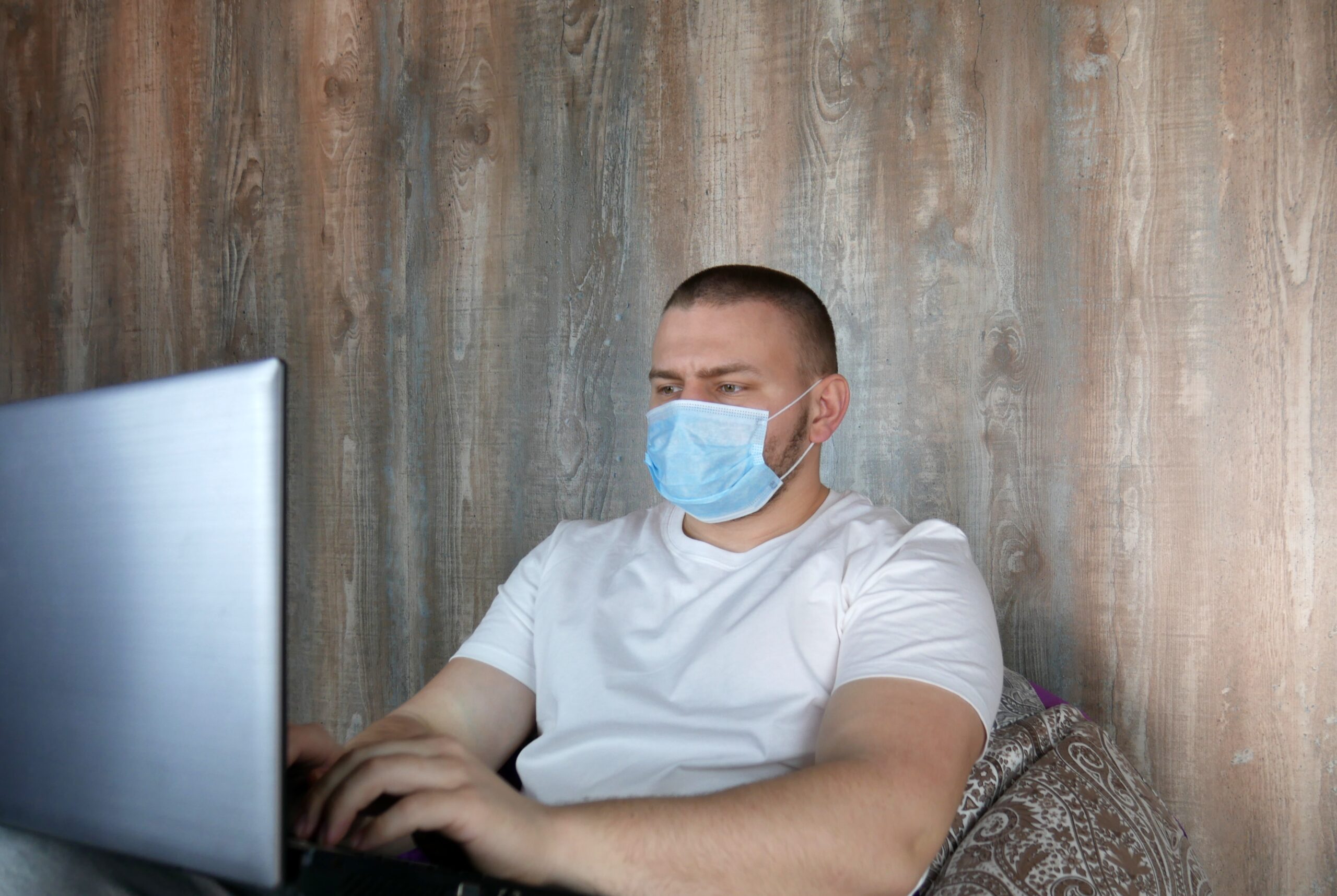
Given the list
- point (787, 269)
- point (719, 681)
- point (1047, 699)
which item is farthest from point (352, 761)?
point (787, 269)

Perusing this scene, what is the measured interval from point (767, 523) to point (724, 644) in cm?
25

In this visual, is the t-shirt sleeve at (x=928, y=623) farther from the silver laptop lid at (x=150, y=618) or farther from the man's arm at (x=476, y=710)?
the silver laptop lid at (x=150, y=618)

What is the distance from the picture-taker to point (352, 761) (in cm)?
74

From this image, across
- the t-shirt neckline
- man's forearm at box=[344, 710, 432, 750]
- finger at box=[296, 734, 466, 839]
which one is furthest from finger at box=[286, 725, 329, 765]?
the t-shirt neckline

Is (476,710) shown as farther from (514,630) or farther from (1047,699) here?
(1047,699)

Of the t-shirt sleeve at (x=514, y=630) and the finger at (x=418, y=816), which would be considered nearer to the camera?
the finger at (x=418, y=816)

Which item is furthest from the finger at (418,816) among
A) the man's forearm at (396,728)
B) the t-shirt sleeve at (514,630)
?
the t-shirt sleeve at (514,630)

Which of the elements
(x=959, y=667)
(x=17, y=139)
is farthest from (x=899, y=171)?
(x=17, y=139)

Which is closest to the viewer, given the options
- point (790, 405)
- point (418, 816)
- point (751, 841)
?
point (418, 816)

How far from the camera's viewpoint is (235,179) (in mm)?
2371

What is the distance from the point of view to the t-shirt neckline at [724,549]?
137 cm

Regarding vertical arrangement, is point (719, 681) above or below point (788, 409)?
below

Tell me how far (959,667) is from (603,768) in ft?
1.61

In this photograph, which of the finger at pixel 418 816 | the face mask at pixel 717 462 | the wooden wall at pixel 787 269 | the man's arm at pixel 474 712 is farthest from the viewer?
the wooden wall at pixel 787 269
